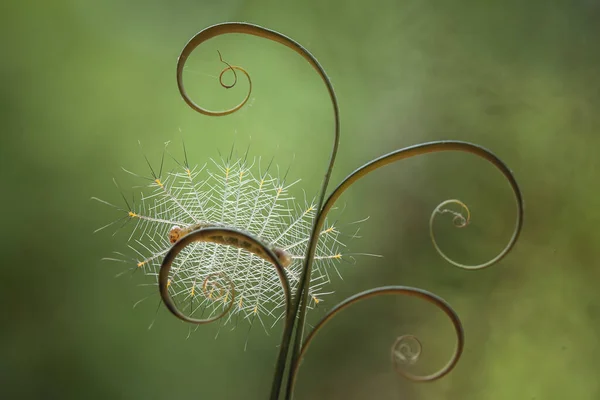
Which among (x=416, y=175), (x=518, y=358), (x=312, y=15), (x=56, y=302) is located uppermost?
(x=312, y=15)

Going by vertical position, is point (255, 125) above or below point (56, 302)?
above

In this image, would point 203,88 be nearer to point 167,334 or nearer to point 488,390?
point 167,334

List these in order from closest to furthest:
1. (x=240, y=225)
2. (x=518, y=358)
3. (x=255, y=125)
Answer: (x=240, y=225), (x=518, y=358), (x=255, y=125)

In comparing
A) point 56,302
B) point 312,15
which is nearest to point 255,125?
point 312,15

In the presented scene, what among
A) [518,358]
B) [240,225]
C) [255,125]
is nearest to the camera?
[240,225]

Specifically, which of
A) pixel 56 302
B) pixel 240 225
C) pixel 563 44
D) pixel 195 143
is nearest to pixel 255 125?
pixel 195 143

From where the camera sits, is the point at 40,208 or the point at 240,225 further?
the point at 40,208

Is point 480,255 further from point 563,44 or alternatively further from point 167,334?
point 167,334
